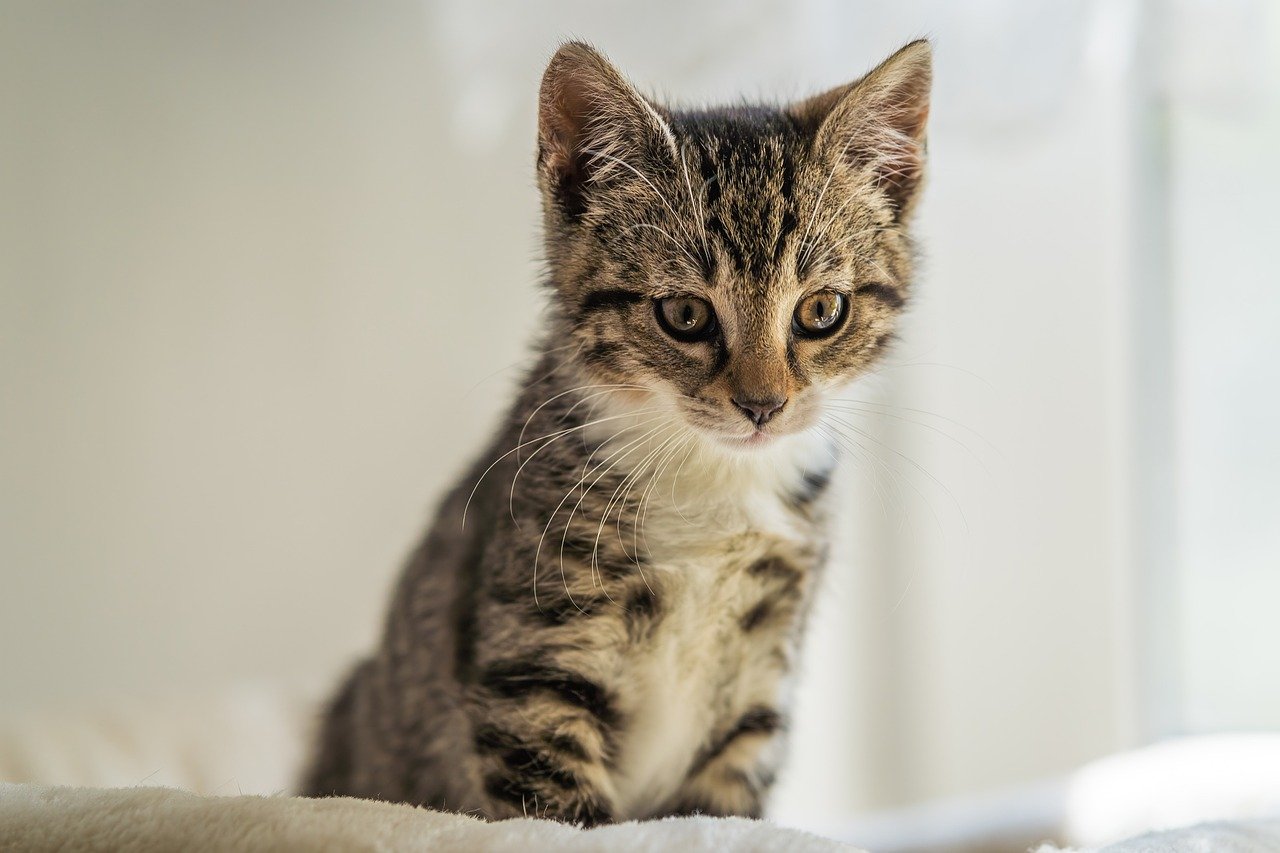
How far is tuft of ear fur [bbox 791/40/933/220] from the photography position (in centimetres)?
122

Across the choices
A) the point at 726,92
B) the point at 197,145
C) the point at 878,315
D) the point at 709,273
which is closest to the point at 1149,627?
the point at 726,92

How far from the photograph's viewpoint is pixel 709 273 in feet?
3.83

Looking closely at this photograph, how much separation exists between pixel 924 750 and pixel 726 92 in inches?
70.4

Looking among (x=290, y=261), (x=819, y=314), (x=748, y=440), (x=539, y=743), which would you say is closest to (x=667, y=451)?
(x=748, y=440)

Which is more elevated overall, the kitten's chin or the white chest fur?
the kitten's chin

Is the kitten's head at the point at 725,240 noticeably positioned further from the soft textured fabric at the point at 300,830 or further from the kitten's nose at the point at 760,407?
the soft textured fabric at the point at 300,830

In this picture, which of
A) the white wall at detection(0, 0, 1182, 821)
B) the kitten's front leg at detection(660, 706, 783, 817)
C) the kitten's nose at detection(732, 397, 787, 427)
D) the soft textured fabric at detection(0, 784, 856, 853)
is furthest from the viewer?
the white wall at detection(0, 0, 1182, 821)

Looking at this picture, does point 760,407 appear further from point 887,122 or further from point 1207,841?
point 1207,841

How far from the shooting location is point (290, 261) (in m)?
2.30

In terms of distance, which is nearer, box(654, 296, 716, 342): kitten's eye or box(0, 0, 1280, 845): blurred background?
box(654, 296, 716, 342): kitten's eye

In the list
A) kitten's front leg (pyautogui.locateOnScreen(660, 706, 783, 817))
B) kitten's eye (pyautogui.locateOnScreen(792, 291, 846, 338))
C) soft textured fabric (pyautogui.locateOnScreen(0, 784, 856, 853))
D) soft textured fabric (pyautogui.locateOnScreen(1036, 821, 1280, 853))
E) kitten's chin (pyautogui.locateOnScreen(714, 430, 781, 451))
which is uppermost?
kitten's eye (pyautogui.locateOnScreen(792, 291, 846, 338))

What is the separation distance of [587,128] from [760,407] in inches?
15.5

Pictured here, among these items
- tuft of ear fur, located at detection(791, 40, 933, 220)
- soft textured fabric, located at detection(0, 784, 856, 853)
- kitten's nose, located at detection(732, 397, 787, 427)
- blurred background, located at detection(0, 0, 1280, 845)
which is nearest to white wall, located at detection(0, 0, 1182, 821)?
blurred background, located at detection(0, 0, 1280, 845)

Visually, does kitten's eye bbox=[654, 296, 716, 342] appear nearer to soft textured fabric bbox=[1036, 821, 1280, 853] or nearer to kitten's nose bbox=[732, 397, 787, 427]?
kitten's nose bbox=[732, 397, 787, 427]
